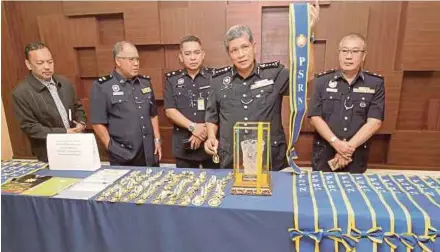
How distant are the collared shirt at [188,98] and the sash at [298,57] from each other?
1014 mm

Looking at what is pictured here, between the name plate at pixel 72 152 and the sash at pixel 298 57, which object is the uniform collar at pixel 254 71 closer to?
the sash at pixel 298 57

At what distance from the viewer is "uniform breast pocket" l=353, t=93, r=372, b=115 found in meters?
1.94

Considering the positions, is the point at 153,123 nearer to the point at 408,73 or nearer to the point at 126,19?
the point at 126,19

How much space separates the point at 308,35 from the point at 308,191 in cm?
65

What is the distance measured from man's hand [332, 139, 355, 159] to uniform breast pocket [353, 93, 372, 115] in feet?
0.74

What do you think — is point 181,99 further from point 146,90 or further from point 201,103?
point 146,90

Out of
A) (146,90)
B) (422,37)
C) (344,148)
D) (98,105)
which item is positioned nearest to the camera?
(344,148)

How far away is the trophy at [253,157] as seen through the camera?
127cm

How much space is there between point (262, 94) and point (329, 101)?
0.53 metres

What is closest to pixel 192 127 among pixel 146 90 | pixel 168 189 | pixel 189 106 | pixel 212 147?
pixel 189 106

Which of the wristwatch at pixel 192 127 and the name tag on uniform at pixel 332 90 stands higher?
the name tag on uniform at pixel 332 90

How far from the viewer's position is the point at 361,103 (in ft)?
6.41

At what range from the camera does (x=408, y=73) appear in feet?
9.39

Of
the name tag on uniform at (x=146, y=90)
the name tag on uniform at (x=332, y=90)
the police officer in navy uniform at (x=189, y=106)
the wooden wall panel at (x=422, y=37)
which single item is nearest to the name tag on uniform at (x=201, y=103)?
the police officer in navy uniform at (x=189, y=106)
